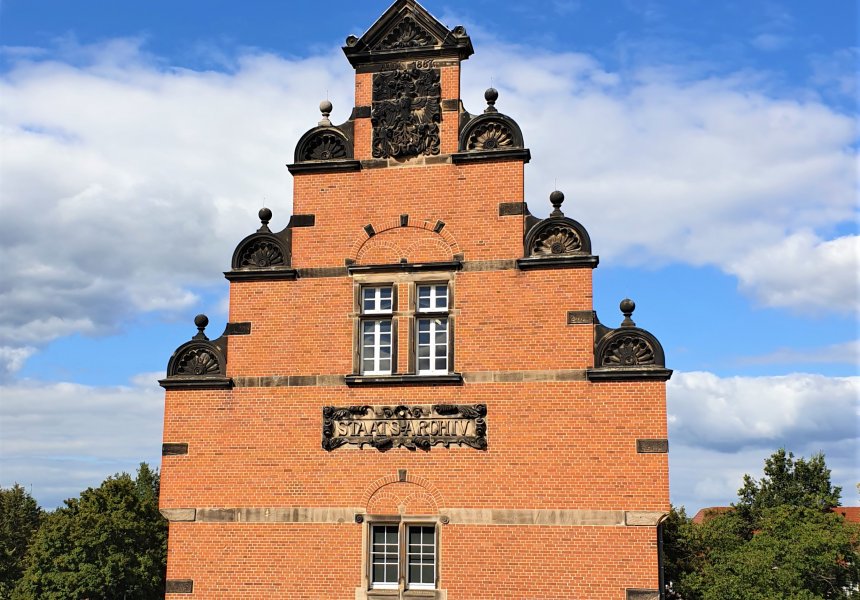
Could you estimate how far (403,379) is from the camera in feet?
53.7

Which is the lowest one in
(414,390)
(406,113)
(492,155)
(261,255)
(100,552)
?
(100,552)

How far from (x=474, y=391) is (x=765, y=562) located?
23482 millimetres

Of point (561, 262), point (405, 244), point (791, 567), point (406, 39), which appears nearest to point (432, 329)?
point (405, 244)

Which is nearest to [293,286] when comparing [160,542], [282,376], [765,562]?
[282,376]

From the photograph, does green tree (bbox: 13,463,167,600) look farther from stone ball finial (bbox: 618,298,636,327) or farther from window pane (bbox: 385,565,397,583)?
stone ball finial (bbox: 618,298,636,327)

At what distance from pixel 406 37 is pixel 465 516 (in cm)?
952

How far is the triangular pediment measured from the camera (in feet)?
58.1

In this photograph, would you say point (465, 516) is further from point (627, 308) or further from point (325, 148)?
point (325, 148)

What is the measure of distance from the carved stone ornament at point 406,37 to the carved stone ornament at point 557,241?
4631 mm

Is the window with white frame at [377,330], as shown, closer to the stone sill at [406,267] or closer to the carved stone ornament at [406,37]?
the stone sill at [406,267]

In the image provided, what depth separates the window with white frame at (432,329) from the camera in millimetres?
16594

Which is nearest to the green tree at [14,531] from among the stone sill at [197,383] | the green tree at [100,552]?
the green tree at [100,552]

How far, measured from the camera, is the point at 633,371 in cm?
1559

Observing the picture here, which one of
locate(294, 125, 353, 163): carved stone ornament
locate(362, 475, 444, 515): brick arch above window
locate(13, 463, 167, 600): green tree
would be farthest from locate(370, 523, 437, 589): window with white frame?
locate(13, 463, 167, 600): green tree
